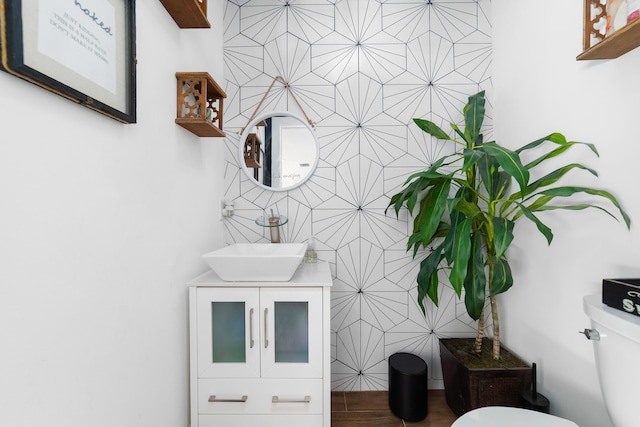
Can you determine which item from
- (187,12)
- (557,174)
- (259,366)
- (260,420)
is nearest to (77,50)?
(187,12)

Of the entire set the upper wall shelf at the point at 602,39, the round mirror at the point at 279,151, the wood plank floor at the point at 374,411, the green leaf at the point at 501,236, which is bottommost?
the wood plank floor at the point at 374,411

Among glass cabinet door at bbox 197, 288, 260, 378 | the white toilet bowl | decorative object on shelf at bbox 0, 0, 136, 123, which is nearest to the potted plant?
the white toilet bowl

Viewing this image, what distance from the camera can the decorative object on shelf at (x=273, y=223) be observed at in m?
1.87

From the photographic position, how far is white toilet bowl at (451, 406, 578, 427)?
1002 mm

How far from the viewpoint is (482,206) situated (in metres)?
1.84

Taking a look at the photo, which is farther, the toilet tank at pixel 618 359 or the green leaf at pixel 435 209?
the green leaf at pixel 435 209

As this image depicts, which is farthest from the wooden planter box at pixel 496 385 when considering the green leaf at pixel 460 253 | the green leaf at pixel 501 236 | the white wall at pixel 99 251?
the white wall at pixel 99 251

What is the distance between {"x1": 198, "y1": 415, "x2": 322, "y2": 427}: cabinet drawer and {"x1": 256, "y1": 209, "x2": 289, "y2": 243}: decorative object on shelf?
923mm

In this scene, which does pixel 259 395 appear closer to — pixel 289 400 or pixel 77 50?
pixel 289 400

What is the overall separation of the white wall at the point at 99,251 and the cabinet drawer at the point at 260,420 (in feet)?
0.43

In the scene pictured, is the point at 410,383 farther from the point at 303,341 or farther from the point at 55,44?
the point at 55,44

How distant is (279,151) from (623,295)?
171 cm

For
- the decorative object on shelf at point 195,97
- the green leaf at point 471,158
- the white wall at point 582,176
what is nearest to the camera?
the white wall at point 582,176

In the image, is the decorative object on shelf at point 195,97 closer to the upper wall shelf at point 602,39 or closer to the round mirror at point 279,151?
the round mirror at point 279,151
